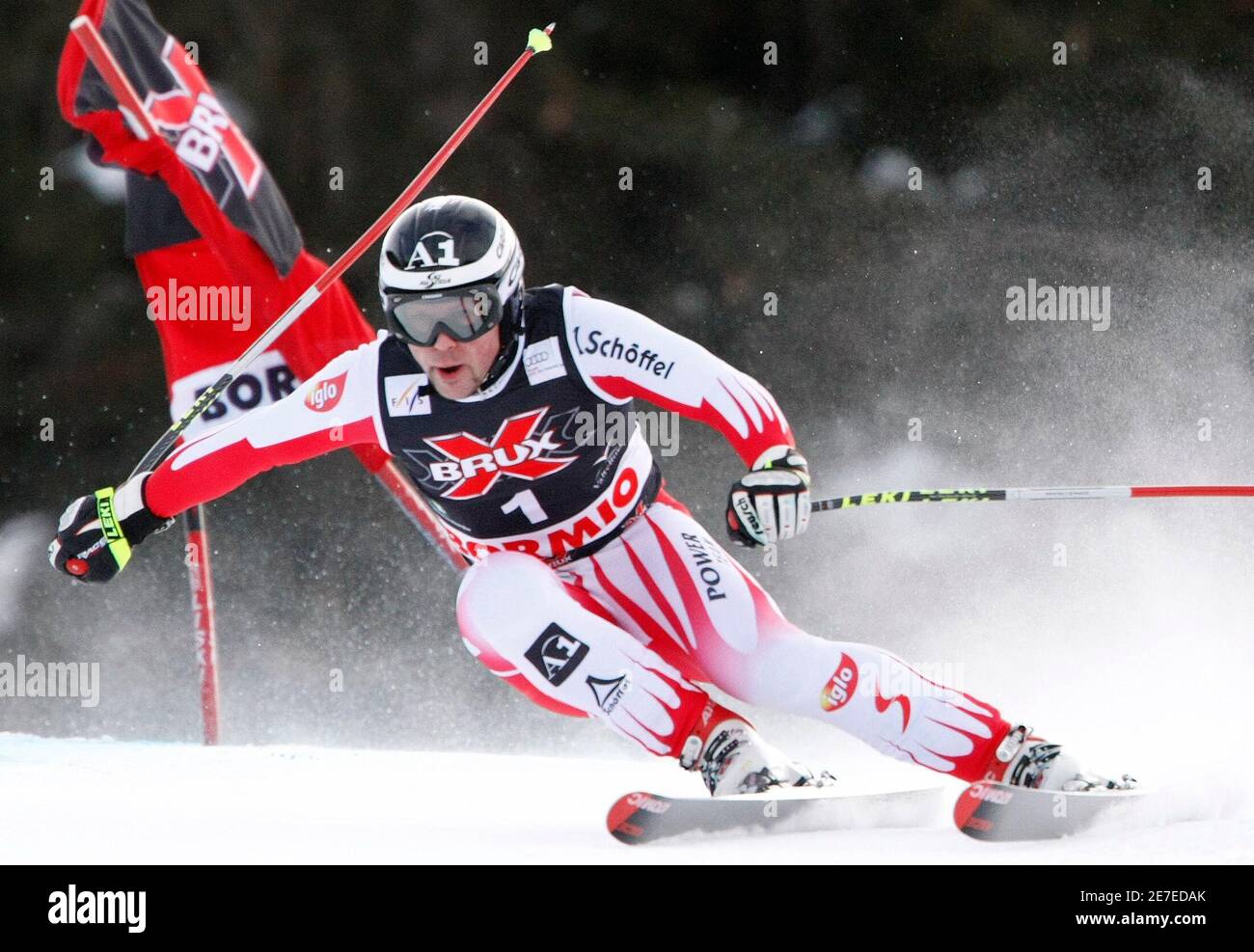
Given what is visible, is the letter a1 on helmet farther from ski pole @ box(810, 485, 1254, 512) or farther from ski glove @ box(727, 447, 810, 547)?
ski pole @ box(810, 485, 1254, 512)

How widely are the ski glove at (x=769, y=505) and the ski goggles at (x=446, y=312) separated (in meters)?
0.65

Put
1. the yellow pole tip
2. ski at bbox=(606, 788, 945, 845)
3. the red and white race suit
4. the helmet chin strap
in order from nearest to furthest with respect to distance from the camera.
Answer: ski at bbox=(606, 788, 945, 845), the red and white race suit, the helmet chin strap, the yellow pole tip

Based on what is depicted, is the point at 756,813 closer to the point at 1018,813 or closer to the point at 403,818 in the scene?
the point at 1018,813

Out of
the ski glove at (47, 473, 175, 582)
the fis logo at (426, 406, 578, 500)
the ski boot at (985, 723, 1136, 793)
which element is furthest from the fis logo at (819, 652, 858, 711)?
the ski glove at (47, 473, 175, 582)

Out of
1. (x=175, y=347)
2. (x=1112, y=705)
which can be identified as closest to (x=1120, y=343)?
(x=1112, y=705)

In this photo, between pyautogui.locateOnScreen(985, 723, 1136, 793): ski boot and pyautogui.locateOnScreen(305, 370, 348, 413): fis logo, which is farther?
pyautogui.locateOnScreen(305, 370, 348, 413): fis logo

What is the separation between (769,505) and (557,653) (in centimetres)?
53

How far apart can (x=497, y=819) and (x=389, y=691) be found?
3.84m

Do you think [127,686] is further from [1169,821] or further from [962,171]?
[1169,821]

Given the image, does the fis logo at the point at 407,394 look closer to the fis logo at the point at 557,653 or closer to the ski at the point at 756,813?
the fis logo at the point at 557,653

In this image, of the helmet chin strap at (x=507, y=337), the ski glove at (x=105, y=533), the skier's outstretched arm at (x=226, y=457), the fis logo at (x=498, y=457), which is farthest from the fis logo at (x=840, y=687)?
the ski glove at (x=105, y=533)

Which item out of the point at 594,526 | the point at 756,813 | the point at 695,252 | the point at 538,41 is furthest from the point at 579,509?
the point at 695,252

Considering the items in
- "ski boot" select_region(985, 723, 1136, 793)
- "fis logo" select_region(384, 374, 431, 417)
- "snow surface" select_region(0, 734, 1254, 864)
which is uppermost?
"fis logo" select_region(384, 374, 431, 417)

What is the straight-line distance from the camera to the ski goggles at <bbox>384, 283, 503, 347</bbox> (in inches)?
136
